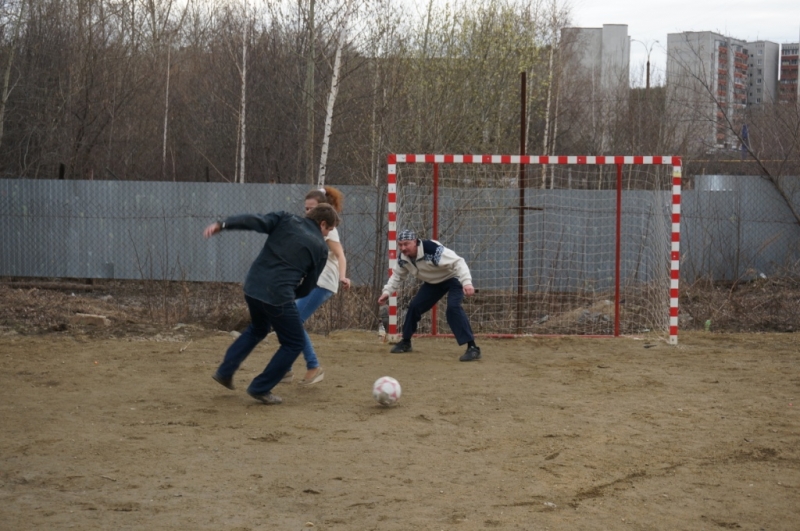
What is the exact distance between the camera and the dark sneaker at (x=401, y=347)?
1055 centimetres

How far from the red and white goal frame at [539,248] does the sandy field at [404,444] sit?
7.42ft

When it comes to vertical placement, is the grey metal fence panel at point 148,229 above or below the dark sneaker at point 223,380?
above

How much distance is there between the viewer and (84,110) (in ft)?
80.7

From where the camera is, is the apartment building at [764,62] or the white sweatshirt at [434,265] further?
the apartment building at [764,62]

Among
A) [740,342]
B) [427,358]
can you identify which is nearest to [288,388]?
[427,358]

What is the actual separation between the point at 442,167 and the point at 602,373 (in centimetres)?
668

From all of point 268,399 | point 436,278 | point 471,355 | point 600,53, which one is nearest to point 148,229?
point 436,278

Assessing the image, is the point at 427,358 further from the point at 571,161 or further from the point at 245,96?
the point at 245,96

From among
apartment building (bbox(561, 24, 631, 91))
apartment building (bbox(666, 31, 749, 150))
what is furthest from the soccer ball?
apartment building (bbox(561, 24, 631, 91))

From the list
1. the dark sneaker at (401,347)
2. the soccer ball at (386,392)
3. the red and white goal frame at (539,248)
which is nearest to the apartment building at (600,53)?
the red and white goal frame at (539,248)

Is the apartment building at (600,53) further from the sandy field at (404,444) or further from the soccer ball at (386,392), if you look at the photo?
the soccer ball at (386,392)

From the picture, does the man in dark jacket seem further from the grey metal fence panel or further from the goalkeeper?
the grey metal fence panel

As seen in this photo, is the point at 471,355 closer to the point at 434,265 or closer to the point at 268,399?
the point at 434,265

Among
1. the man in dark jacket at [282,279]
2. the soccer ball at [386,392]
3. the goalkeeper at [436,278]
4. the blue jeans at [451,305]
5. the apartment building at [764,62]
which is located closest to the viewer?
the man in dark jacket at [282,279]
